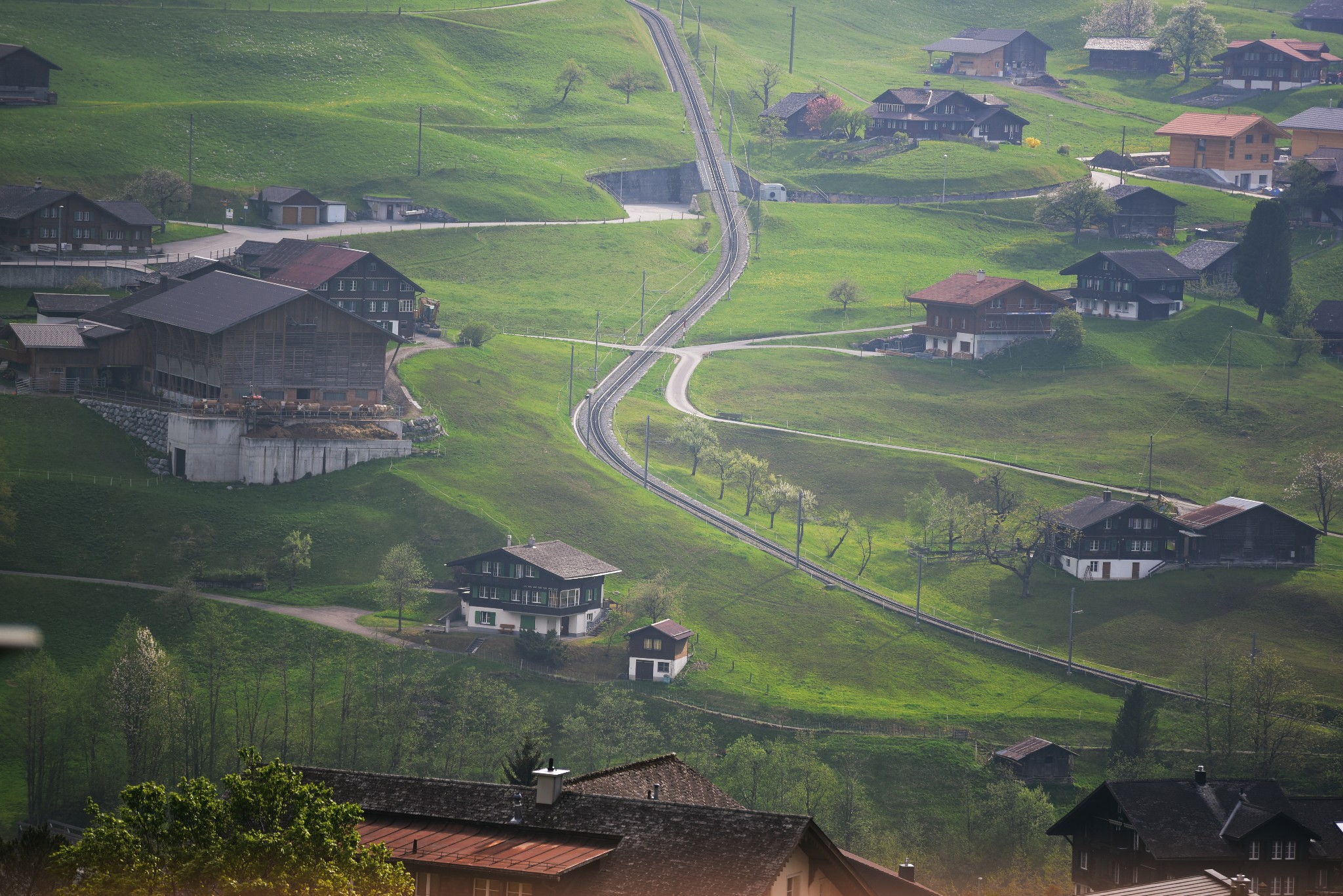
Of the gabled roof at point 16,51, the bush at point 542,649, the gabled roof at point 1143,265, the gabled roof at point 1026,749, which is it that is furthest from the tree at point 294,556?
the gabled roof at point 16,51

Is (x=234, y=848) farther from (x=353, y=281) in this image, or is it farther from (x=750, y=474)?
(x=353, y=281)

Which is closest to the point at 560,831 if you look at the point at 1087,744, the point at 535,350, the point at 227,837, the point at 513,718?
the point at 227,837

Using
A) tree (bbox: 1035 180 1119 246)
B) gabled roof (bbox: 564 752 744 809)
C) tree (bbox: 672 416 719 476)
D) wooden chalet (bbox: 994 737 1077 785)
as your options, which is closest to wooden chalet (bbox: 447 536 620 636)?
tree (bbox: 672 416 719 476)

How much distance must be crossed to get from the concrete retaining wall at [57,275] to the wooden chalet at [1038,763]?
297 feet

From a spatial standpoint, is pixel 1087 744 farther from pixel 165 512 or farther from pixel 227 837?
pixel 227 837

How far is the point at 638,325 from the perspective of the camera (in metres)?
173

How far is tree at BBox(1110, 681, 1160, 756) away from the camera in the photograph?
10575 centimetres

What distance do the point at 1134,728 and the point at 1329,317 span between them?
81.7 meters

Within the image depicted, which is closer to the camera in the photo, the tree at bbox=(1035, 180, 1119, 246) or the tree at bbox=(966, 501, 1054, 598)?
the tree at bbox=(966, 501, 1054, 598)

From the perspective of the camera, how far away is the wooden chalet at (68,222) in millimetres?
155500

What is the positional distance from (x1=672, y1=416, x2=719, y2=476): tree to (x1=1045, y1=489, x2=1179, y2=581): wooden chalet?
30.7 metres

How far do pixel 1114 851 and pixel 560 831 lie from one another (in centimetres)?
4716

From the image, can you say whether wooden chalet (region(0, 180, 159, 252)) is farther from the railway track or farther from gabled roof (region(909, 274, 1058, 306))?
gabled roof (region(909, 274, 1058, 306))

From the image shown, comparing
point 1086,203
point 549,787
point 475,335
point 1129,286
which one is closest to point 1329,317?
point 1129,286
